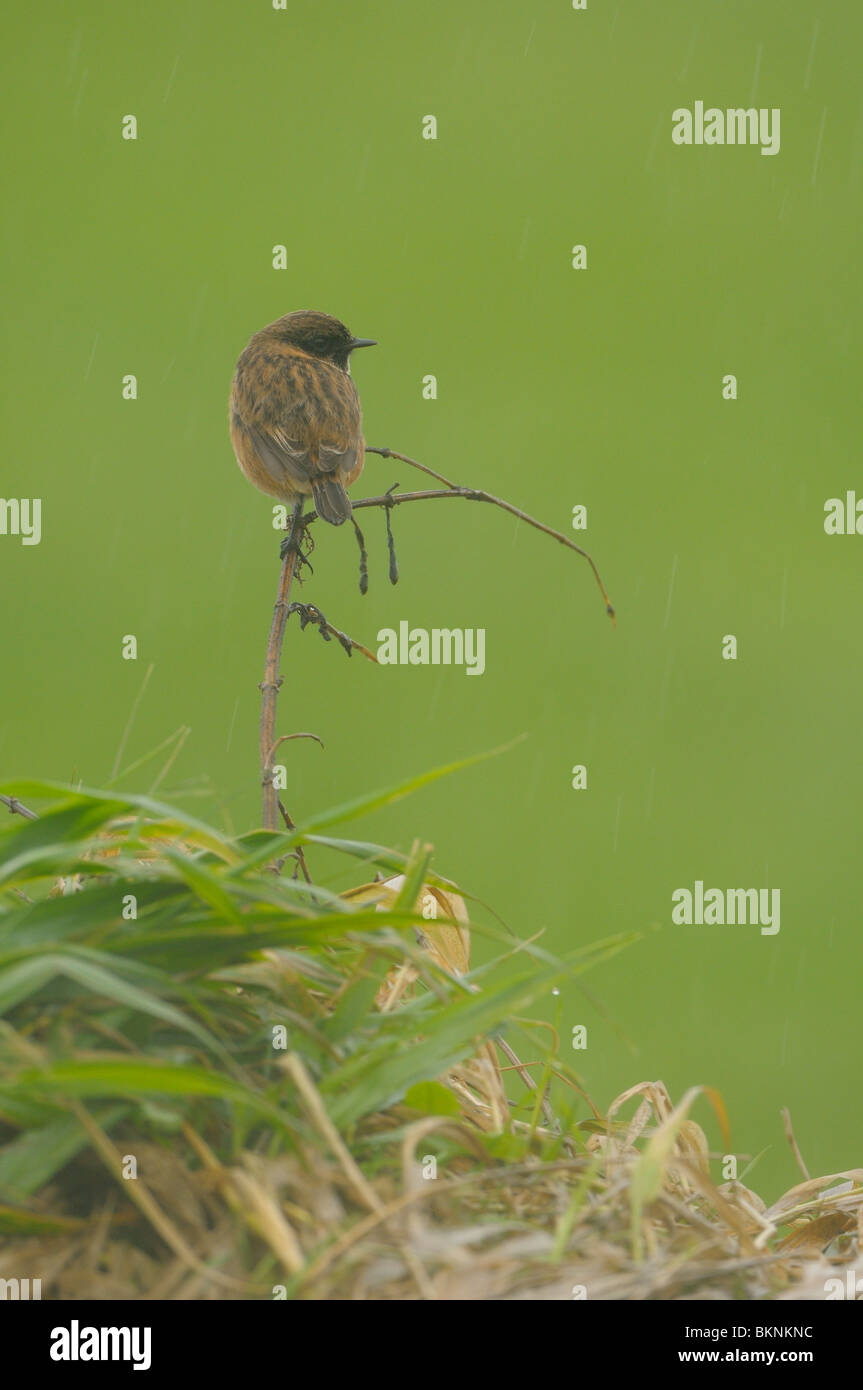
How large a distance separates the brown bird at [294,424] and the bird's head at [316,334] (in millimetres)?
88

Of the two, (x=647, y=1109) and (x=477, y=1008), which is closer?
(x=477, y=1008)

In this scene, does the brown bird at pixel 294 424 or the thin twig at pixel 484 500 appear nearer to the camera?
the thin twig at pixel 484 500

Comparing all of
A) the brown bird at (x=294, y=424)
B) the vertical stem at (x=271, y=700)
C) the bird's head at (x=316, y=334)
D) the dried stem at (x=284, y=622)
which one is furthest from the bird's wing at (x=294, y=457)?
the vertical stem at (x=271, y=700)

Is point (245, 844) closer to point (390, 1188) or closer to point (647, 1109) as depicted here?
point (390, 1188)

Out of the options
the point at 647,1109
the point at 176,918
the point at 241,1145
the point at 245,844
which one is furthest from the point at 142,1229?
the point at 647,1109

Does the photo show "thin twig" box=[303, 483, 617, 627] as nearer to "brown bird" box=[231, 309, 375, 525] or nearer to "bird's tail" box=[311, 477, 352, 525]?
"bird's tail" box=[311, 477, 352, 525]

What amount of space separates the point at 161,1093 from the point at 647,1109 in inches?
21.3

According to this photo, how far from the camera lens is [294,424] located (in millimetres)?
2568

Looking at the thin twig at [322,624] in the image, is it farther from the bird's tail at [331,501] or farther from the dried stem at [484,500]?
the bird's tail at [331,501]

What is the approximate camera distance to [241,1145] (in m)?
0.73

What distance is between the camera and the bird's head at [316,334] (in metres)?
2.85

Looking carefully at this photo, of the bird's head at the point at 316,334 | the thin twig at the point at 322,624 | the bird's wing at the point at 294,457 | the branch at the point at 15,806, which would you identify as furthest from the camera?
the bird's head at the point at 316,334

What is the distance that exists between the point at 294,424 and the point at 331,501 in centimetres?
37

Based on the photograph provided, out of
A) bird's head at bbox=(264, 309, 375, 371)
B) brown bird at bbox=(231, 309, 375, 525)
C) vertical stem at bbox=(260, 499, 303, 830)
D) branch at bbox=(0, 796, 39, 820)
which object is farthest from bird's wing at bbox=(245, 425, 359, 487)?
branch at bbox=(0, 796, 39, 820)
